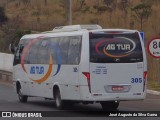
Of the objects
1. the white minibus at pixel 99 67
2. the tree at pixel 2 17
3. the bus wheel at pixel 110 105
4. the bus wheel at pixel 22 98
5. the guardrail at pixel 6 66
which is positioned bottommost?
the tree at pixel 2 17

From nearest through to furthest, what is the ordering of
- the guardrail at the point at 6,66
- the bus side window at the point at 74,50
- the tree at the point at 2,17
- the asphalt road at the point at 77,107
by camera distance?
the asphalt road at the point at 77,107 < the bus side window at the point at 74,50 < the guardrail at the point at 6,66 < the tree at the point at 2,17

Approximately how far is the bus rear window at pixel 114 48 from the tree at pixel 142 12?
143ft

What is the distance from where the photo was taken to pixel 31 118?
17672 millimetres

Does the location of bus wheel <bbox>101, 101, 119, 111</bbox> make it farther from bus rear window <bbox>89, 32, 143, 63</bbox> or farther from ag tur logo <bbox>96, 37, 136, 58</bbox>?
ag tur logo <bbox>96, 37, 136, 58</bbox>

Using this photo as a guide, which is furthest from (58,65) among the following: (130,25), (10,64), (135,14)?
(135,14)

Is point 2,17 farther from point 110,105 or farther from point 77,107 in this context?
point 110,105

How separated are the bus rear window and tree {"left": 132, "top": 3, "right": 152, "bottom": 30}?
1718 inches

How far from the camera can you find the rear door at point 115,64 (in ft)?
63.7

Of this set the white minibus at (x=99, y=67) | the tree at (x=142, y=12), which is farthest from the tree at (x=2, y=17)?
the white minibus at (x=99, y=67)

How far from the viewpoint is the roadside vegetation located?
6303 centimetres

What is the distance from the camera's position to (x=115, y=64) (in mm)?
19547

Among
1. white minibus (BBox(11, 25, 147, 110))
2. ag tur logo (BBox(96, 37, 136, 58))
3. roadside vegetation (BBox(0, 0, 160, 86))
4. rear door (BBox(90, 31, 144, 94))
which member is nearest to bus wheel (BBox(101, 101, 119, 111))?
white minibus (BBox(11, 25, 147, 110))

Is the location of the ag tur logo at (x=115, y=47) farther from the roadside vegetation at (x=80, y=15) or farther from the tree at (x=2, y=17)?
the tree at (x=2, y=17)

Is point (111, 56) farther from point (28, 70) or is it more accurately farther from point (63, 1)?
point (63, 1)
